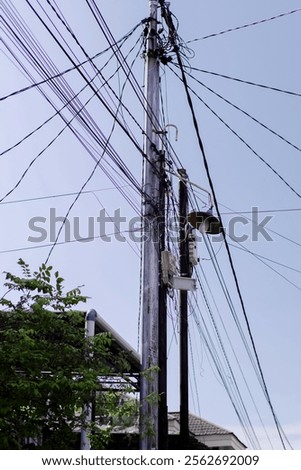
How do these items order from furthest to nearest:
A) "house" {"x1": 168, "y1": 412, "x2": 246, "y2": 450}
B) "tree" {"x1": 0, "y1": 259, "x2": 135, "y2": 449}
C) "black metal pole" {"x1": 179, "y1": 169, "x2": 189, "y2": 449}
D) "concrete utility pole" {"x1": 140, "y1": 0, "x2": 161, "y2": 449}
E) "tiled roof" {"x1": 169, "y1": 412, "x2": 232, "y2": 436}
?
"tiled roof" {"x1": 169, "y1": 412, "x2": 232, "y2": 436}
"house" {"x1": 168, "y1": 412, "x2": 246, "y2": 450}
"black metal pole" {"x1": 179, "y1": 169, "x2": 189, "y2": 449}
"concrete utility pole" {"x1": 140, "y1": 0, "x2": 161, "y2": 449}
"tree" {"x1": 0, "y1": 259, "x2": 135, "y2": 449}

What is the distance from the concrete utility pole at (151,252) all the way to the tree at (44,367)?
104cm

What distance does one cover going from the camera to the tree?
6207 millimetres

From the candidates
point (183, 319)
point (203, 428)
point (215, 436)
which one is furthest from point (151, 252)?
point (203, 428)

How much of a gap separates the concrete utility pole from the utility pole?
34.8 inches

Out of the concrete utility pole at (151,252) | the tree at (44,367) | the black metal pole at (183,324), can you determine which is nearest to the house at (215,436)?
the black metal pole at (183,324)

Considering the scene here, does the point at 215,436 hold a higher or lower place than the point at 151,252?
lower

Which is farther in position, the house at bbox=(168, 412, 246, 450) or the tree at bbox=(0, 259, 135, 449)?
the house at bbox=(168, 412, 246, 450)

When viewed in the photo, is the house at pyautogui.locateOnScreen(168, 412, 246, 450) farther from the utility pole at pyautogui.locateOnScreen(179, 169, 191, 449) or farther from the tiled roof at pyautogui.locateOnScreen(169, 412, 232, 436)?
the utility pole at pyautogui.locateOnScreen(179, 169, 191, 449)

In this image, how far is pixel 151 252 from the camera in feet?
31.4

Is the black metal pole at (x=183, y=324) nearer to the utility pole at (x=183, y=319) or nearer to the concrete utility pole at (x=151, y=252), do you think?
the utility pole at (x=183, y=319)

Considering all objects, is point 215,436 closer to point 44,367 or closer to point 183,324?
point 183,324

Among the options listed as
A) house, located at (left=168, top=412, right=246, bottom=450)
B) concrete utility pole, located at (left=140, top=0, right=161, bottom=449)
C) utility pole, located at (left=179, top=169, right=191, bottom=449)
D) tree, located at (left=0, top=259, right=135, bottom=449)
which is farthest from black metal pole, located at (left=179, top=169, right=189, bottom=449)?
house, located at (left=168, top=412, right=246, bottom=450)

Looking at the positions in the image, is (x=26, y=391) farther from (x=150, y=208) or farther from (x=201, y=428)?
(x=201, y=428)

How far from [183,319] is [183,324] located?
0.11 metres
